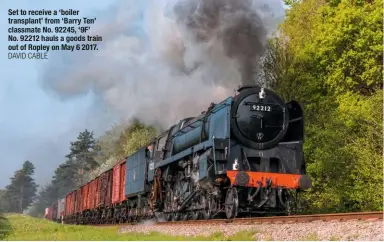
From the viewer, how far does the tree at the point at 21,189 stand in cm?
13150

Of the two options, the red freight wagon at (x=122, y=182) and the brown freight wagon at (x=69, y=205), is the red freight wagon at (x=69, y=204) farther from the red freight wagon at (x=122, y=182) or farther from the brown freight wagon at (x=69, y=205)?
the red freight wagon at (x=122, y=182)

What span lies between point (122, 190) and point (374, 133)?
46.5 ft

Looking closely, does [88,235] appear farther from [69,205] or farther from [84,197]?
[69,205]

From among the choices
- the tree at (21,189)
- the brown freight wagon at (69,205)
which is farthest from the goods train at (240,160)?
the tree at (21,189)

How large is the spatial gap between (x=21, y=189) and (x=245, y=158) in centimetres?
12832

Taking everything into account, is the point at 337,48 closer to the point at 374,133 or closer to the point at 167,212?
the point at 374,133

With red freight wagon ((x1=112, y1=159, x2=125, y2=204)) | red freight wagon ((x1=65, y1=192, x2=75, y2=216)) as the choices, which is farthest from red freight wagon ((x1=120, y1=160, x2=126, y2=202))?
red freight wagon ((x1=65, y1=192, x2=75, y2=216))

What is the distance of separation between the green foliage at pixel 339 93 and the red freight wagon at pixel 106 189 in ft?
39.1

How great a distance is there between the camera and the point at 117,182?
27.6 m

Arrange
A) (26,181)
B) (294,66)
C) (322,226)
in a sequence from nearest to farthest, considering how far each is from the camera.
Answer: (322,226)
(294,66)
(26,181)

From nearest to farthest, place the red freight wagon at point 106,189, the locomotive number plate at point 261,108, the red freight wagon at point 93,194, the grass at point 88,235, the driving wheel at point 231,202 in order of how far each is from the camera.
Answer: the grass at point 88,235 < the driving wheel at point 231,202 < the locomotive number plate at point 261,108 < the red freight wagon at point 106,189 < the red freight wagon at point 93,194

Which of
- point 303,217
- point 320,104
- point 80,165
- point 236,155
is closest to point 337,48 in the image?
point 320,104

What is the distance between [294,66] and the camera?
24516mm

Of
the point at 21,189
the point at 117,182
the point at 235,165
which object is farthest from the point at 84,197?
the point at 21,189
